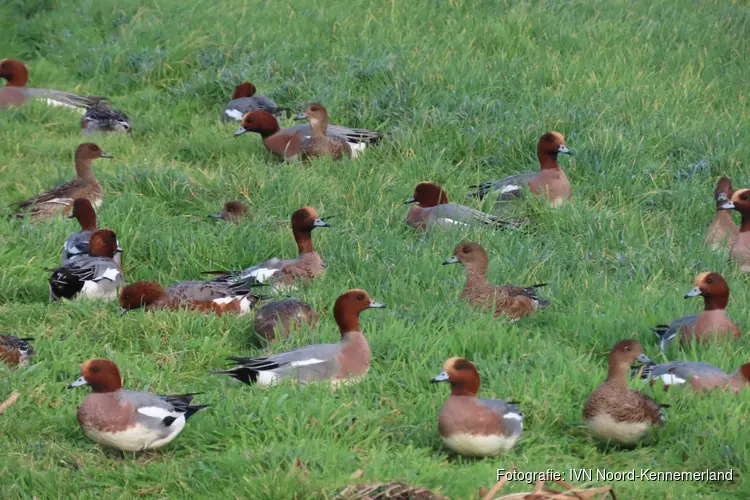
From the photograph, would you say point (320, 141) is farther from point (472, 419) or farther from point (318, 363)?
point (472, 419)

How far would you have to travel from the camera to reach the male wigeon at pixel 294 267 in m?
7.37

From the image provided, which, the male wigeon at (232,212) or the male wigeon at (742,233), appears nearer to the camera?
the male wigeon at (742,233)

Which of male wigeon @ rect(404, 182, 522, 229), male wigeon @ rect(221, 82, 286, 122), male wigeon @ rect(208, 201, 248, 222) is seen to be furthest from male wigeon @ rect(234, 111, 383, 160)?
male wigeon @ rect(208, 201, 248, 222)

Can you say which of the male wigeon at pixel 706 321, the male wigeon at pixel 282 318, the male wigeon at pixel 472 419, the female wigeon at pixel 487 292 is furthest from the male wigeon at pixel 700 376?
the male wigeon at pixel 282 318

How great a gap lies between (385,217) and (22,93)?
14.9 feet

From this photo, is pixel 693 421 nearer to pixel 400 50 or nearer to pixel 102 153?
pixel 102 153

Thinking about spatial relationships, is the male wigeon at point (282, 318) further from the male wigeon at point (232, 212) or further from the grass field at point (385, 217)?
the male wigeon at point (232, 212)

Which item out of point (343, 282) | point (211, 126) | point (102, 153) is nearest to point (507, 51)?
point (211, 126)

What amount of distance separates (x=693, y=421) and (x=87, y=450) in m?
2.68

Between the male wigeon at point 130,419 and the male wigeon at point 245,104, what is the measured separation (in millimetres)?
5424

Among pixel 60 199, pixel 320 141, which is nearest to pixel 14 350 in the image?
pixel 60 199

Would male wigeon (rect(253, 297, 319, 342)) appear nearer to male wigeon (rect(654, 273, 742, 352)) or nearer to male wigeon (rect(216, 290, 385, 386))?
male wigeon (rect(216, 290, 385, 386))

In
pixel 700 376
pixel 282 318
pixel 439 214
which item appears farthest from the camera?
pixel 439 214

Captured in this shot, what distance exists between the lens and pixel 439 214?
8273 millimetres
